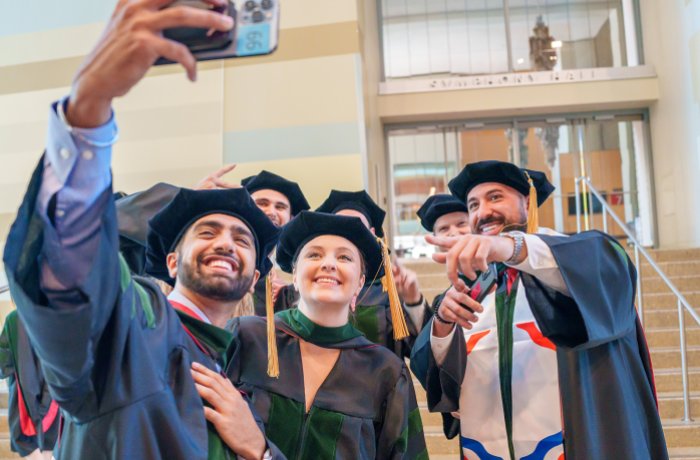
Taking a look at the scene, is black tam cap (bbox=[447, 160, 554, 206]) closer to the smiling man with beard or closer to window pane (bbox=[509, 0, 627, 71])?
the smiling man with beard

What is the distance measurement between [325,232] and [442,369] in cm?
73

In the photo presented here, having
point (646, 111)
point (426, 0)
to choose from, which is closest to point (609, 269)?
point (646, 111)

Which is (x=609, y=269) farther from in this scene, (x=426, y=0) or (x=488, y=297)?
(x=426, y=0)

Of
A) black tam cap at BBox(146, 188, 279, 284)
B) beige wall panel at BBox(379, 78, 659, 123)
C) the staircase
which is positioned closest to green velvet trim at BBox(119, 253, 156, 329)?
black tam cap at BBox(146, 188, 279, 284)

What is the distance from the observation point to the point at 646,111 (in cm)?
1008

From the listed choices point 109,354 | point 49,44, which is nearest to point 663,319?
point 109,354

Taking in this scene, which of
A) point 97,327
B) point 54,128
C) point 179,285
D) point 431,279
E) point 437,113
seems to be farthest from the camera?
point 437,113

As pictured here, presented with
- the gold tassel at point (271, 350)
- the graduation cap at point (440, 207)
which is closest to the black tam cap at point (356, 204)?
the graduation cap at point (440, 207)

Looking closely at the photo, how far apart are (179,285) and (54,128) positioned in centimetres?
88

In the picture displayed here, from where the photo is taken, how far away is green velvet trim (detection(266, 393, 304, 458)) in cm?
218

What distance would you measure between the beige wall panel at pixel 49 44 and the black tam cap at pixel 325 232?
5.13 meters

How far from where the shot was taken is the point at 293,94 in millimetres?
6246

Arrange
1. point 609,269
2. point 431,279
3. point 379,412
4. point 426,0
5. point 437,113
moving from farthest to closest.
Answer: point 426,0
point 437,113
point 431,279
point 379,412
point 609,269

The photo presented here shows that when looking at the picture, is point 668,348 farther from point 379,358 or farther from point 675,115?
point 675,115
